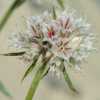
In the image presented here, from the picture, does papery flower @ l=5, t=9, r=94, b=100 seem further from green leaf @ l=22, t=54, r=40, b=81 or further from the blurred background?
the blurred background

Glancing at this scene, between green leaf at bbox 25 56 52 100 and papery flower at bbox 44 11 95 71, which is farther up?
papery flower at bbox 44 11 95 71

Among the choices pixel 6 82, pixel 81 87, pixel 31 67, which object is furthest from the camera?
pixel 81 87

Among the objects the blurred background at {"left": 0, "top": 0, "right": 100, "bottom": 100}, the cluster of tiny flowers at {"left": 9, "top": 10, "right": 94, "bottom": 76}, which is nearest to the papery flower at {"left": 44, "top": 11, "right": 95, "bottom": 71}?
the cluster of tiny flowers at {"left": 9, "top": 10, "right": 94, "bottom": 76}

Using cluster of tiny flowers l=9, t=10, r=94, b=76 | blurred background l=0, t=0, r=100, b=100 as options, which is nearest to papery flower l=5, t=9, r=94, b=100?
cluster of tiny flowers l=9, t=10, r=94, b=76

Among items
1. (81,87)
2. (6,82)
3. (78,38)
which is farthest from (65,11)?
(81,87)

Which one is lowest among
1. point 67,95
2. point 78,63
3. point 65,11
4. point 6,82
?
point 67,95

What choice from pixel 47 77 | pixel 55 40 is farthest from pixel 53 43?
pixel 47 77

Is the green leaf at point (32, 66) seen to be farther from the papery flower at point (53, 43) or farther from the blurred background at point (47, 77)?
the blurred background at point (47, 77)

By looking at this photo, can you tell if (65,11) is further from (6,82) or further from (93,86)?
(93,86)

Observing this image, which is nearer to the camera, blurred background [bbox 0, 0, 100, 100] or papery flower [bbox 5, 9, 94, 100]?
papery flower [bbox 5, 9, 94, 100]
